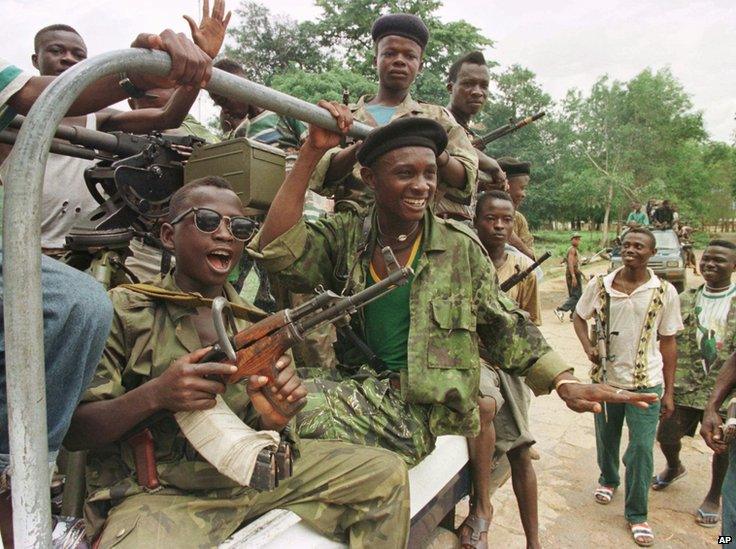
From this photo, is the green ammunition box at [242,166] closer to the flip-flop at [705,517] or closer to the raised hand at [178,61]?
the raised hand at [178,61]

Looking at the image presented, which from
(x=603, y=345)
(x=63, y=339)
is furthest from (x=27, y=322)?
(x=603, y=345)

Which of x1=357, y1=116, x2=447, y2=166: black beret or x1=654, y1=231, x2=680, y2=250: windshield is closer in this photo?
x1=357, y1=116, x2=447, y2=166: black beret

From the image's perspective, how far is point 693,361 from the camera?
179 inches

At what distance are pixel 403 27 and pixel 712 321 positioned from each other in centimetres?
348

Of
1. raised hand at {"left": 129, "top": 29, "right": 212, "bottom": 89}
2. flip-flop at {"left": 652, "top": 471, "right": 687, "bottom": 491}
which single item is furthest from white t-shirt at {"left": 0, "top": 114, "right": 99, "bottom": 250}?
flip-flop at {"left": 652, "top": 471, "right": 687, "bottom": 491}

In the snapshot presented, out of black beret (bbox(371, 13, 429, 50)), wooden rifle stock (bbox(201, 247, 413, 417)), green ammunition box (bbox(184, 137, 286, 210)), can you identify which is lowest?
wooden rifle stock (bbox(201, 247, 413, 417))

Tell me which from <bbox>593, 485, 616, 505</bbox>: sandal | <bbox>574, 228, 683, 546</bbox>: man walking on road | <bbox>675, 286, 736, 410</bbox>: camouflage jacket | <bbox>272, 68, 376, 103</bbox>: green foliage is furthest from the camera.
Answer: <bbox>272, 68, 376, 103</bbox>: green foliage

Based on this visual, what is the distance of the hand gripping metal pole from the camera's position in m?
0.93

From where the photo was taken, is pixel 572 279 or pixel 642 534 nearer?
pixel 642 534

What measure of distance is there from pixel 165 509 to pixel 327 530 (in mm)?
496

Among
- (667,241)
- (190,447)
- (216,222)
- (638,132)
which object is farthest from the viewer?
(638,132)

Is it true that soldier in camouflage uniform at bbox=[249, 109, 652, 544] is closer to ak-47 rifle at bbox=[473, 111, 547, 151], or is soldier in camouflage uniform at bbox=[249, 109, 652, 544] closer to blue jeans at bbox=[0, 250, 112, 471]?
blue jeans at bbox=[0, 250, 112, 471]

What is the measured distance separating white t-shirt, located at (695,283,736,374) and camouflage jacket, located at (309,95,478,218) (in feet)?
8.78

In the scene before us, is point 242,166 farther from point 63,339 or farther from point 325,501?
point 325,501
